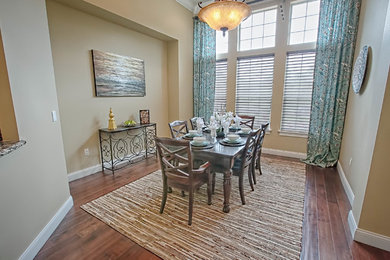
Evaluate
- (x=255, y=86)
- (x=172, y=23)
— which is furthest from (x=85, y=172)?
(x=255, y=86)

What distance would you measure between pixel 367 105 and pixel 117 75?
3.85m

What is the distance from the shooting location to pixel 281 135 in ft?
14.1

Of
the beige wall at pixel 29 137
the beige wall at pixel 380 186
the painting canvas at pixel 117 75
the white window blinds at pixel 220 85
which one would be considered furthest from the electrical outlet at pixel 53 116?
the white window blinds at pixel 220 85

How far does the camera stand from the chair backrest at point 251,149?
225 centimetres

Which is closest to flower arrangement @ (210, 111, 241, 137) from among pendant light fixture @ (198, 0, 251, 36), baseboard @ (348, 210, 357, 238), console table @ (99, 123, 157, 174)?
pendant light fixture @ (198, 0, 251, 36)

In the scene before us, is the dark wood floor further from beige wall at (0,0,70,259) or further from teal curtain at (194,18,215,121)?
teal curtain at (194,18,215,121)

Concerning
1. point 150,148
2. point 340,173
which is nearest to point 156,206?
point 150,148

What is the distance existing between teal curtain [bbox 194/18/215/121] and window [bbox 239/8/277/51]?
2.46 ft

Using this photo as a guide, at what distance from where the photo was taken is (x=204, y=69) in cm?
486

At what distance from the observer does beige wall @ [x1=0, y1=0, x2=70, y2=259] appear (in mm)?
1428

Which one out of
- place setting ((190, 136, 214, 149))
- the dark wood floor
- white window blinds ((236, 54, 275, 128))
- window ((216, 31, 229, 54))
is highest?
window ((216, 31, 229, 54))

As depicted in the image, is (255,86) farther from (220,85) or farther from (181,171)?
(181,171)

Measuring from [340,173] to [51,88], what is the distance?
4.41m

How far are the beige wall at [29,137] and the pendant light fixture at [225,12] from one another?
1858mm
